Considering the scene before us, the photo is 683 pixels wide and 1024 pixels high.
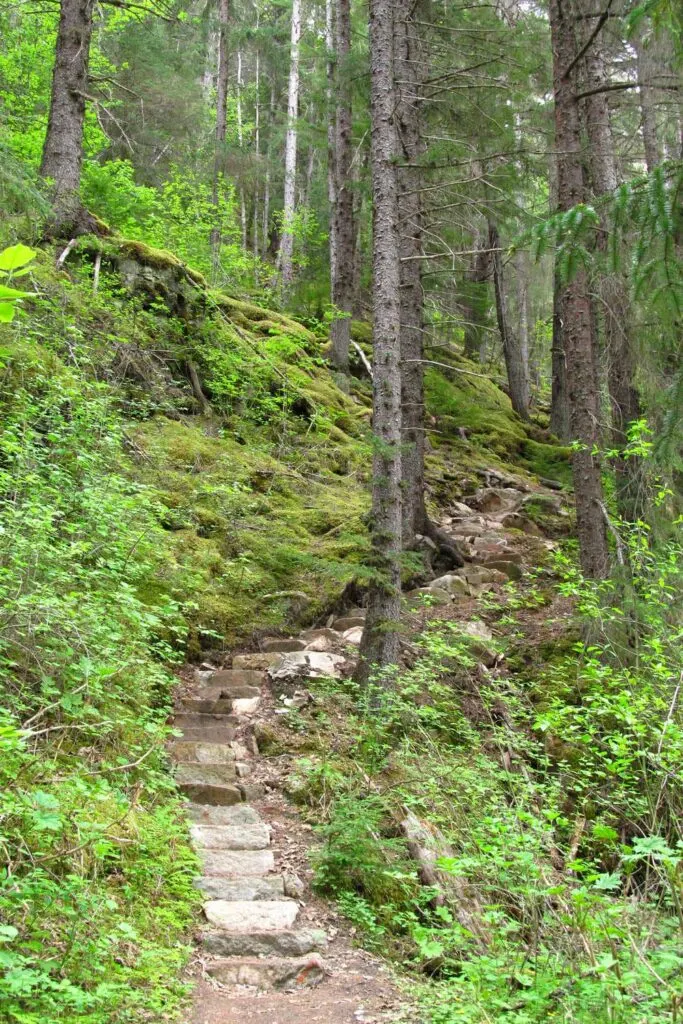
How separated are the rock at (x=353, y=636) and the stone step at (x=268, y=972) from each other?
4236 millimetres

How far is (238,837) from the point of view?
5.32m

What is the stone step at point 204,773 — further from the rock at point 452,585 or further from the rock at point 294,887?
the rock at point 452,585

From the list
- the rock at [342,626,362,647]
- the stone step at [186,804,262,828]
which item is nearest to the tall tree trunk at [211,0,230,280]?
the rock at [342,626,362,647]

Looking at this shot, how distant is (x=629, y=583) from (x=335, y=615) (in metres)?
3.44

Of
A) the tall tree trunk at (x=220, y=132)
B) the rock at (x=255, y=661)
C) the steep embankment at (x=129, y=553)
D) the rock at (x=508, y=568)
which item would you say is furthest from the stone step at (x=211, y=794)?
the tall tree trunk at (x=220, y=132)

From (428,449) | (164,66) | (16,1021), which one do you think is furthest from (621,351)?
(164,66)

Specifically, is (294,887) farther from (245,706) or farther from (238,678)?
(238,678)

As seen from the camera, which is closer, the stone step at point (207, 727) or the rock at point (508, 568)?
the stone step at point (207, 727)

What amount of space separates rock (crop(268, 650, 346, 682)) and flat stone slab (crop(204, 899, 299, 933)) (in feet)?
8.62

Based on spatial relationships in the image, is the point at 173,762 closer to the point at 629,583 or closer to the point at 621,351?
the point at 629,583

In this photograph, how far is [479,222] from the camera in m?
14.9

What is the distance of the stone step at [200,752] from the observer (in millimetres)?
6097

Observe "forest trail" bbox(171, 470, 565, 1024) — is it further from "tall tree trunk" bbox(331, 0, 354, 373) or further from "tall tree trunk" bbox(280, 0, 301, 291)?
"tall tree trunk" bbox(280, 0, 301, 291)

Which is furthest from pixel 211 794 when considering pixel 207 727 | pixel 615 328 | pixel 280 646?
pixel 615 328
